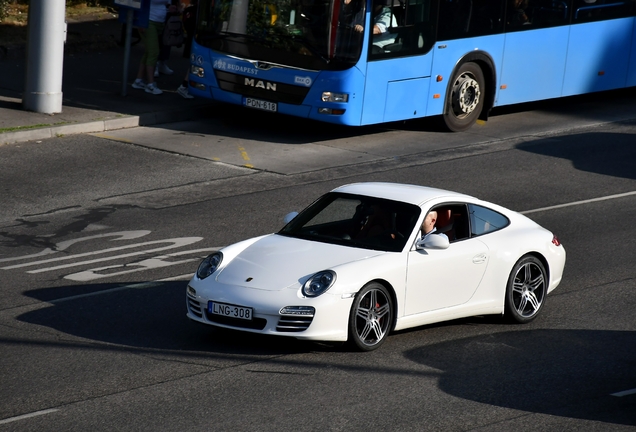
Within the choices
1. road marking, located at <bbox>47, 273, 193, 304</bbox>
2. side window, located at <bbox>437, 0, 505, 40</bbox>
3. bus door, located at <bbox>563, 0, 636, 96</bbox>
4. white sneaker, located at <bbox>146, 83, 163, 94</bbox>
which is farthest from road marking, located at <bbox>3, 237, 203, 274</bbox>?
bus door, located at <bbox>563, 0, 636, 96</bbox>

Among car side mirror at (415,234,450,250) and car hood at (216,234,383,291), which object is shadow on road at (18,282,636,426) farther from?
car side mirror at (415,234,450,250)

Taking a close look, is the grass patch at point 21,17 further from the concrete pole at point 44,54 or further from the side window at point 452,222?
the side window at point 452,222

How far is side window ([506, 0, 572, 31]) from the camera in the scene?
1956 centimetres

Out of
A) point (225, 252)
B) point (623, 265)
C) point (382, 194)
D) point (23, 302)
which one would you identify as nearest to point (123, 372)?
point (225, 252)

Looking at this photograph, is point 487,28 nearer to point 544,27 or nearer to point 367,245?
point 544,27

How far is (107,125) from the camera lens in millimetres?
18078

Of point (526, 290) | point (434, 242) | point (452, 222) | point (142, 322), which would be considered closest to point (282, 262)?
point (434, 242)

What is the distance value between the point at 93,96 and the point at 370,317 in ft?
39.2

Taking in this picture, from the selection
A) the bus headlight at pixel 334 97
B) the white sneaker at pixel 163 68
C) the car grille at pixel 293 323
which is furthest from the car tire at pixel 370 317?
the white sneaker at pixel 163 68

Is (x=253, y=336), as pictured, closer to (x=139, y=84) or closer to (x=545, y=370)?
(x=545, y=370)

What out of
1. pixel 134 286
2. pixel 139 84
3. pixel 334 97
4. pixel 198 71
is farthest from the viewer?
pixel 139 84

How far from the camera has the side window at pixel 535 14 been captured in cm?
1956

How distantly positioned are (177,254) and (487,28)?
30.3 ft

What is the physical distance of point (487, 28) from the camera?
19266 mm
